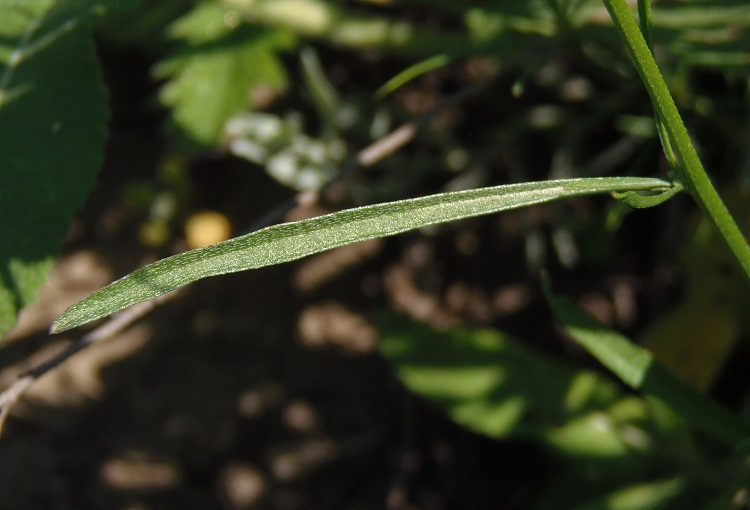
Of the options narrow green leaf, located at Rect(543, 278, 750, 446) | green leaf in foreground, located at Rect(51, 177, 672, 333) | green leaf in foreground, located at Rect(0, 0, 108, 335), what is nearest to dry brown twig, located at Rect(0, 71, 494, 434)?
green leaf in foreground, located at Rect(0, 0, 108, 335)

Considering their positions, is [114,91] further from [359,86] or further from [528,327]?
[528,327]

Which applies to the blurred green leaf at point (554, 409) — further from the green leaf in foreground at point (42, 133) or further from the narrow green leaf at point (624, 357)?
the green leaf in foreground at point (42, 133)

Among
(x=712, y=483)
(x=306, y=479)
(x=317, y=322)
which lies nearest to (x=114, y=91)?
(x=317, y=322)

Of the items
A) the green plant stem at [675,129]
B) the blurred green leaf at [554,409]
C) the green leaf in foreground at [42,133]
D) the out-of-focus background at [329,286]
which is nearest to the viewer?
A: the green plant stem at [675,129]

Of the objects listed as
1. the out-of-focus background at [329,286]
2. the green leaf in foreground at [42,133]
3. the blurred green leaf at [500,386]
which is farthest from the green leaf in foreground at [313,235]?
the out-of-focus background at [329,286]

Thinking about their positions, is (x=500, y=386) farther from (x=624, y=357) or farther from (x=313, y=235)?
(x=313, y=235)

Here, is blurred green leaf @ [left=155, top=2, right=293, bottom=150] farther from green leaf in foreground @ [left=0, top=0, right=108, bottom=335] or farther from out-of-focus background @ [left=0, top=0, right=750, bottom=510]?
green leaf in foreground @ [left=0, top=0, right=108, bottom=335]
